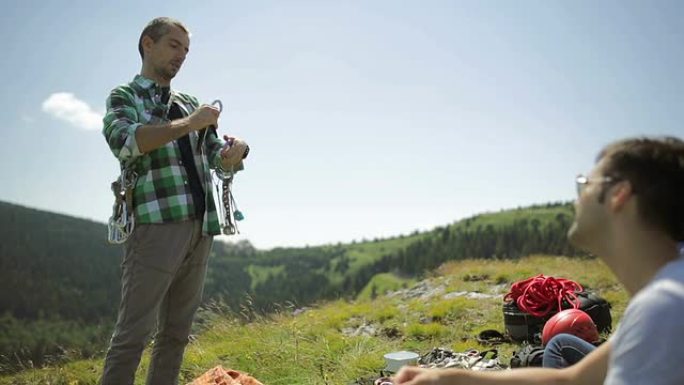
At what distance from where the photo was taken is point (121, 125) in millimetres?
3617

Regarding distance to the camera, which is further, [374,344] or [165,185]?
[374,344]

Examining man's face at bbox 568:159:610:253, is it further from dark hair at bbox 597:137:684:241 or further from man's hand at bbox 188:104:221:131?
man's hand at bbox 188:104:221:131

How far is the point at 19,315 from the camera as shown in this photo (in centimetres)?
11775

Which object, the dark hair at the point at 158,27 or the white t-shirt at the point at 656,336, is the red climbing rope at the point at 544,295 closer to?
the dark hair at the point at 158,27

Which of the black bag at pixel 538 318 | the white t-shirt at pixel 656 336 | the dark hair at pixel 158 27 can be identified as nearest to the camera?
the white t-shirt at pixel 656 336

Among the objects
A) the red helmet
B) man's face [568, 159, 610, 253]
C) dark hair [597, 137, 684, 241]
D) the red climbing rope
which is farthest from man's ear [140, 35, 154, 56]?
the red climbing rope

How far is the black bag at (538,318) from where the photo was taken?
22.2 feet

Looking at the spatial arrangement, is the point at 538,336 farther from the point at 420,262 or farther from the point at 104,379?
the point at 420,262

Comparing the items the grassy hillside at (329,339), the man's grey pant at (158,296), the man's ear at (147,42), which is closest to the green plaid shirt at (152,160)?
the man's grey pant at (158,296)

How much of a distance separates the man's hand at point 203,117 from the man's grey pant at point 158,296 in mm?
768

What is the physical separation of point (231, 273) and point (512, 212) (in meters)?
105

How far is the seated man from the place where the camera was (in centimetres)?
134

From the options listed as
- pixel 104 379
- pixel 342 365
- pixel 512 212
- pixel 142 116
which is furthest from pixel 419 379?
pixel 512 212

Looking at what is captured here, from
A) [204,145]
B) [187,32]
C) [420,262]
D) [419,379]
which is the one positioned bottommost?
[420,262]
